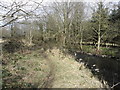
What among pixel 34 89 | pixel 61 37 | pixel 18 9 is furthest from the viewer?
pixel 61 37

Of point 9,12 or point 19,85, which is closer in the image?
point 9,12

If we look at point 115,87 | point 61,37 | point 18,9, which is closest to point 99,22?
point 61,37

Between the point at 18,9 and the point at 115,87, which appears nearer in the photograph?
the point at 18,9

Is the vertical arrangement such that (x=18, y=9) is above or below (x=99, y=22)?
below

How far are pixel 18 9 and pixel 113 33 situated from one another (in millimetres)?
25056

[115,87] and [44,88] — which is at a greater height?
[44,88]

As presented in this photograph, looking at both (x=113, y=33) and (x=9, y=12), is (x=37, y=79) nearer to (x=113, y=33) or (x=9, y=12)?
(x=9, y=12)

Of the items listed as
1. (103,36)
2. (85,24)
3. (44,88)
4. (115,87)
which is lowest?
(115,87)

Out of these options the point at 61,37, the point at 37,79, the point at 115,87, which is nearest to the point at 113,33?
the point at 61,37

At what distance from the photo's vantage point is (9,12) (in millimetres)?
2227

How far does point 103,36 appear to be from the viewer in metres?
27.3

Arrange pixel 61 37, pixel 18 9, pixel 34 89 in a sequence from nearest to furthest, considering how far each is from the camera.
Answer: pixel 18 9, pixel 34 89, pixel 61 37

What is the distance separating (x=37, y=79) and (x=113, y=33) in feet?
67.8

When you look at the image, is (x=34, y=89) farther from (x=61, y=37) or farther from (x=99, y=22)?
(x=99, y=22)
